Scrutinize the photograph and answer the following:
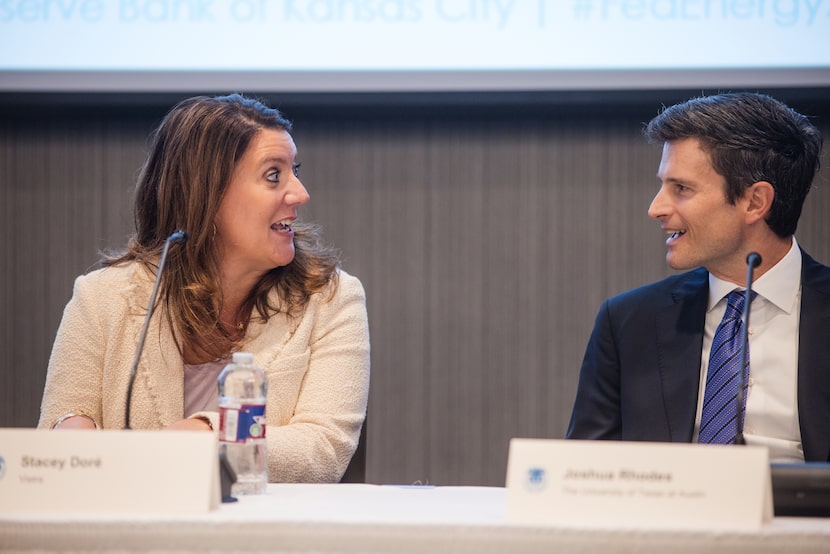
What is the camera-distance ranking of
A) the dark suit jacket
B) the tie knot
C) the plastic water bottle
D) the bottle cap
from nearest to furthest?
the plastic water bottle → the bottle cap → the dark suit jacket → the tie knot

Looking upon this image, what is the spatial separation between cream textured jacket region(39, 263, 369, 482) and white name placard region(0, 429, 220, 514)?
677mm

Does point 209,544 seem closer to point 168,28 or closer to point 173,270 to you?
point 173,270

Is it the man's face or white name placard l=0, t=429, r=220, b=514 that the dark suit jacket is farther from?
white name placard l=0, t=429, r=220, b=514

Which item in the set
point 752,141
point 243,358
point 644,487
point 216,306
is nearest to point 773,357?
point 752,141

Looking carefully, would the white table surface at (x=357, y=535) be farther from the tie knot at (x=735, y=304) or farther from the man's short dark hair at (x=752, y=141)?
the man's short dark hair at (x=752, y=141)

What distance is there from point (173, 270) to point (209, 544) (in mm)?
1089

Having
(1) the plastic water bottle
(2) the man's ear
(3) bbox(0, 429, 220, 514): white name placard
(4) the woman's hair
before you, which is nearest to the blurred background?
(4) the woman's hair

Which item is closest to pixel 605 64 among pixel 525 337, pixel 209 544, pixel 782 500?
pixel 525 337

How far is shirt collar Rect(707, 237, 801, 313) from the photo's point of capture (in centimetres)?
204

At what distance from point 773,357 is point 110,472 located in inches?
54.5

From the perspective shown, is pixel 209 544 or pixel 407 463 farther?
pixel 407 463

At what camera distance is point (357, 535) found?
1181 millimetres

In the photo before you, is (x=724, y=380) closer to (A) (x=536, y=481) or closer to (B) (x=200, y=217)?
(A) (x=536, y=481)

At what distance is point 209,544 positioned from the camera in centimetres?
118
